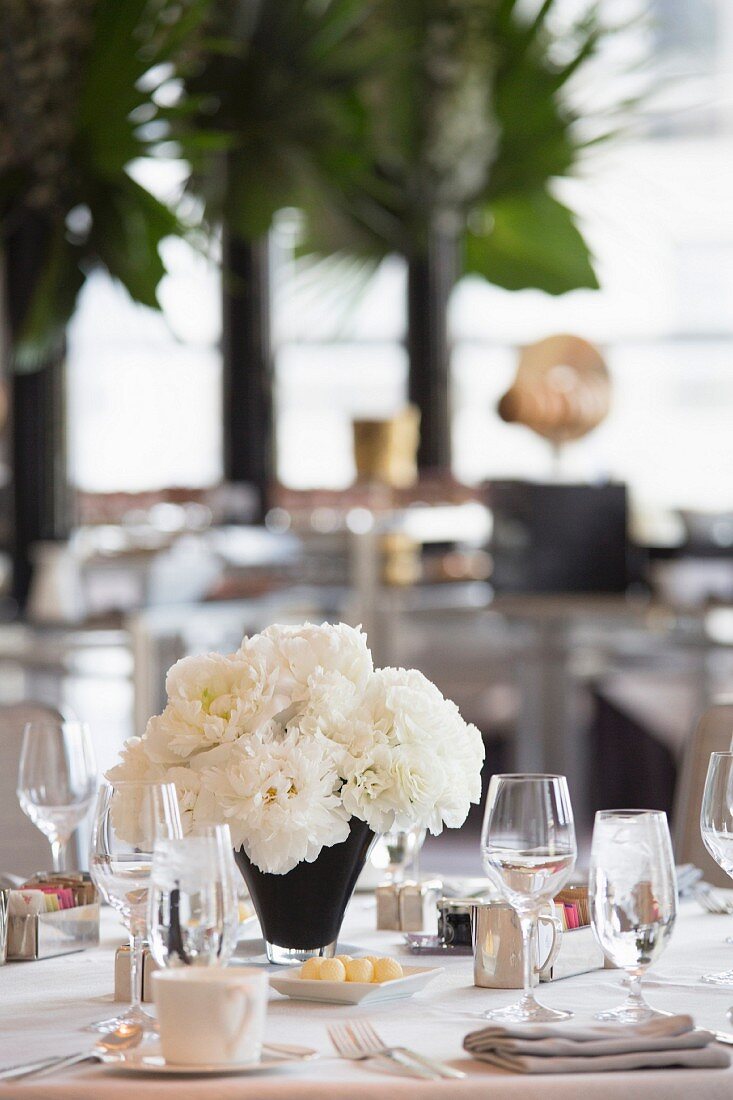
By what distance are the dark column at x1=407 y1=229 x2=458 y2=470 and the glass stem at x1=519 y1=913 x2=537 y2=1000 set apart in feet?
19.3

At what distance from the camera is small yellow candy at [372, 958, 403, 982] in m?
1.35

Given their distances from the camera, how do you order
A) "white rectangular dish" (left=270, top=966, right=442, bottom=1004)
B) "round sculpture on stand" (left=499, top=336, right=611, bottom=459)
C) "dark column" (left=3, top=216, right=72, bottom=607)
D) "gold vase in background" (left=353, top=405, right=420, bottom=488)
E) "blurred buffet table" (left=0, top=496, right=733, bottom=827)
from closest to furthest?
"white rectangular dish" (left=270, top=966, right=442, bottom=1004)
"blurred buffet table" (left=0, top=496, right=733, bottom=827)
"dark column" (left=3, top=216, right=72, bottom=607)
"round sculpture on stand" (left=499, top=336, right=611, bottom=459)
"gold vase in background" (left=353, top=405, right=420, bottom=488)

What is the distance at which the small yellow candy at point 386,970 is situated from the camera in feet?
4.42

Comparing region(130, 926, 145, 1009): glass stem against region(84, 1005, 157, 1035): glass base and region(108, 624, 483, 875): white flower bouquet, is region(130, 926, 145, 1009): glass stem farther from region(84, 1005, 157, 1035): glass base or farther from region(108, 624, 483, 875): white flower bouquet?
region(108, 624, 483, 875): white flower bouquet

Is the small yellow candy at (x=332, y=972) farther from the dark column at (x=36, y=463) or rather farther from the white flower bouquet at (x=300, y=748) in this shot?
the dark column at (x=36, y=463)

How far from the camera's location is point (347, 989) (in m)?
1.32

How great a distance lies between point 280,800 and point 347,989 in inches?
6.3

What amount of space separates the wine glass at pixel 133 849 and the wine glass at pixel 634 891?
1.09ft

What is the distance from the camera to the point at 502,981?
1.40m

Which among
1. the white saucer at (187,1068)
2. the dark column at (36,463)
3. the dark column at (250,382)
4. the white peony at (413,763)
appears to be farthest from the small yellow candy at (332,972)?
the dark column at (250,382)

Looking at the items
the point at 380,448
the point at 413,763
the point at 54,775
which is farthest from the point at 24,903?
the point at 380,448

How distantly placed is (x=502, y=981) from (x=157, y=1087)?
1.39 ft

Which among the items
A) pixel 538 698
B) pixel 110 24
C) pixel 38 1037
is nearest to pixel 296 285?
pixel 538 698

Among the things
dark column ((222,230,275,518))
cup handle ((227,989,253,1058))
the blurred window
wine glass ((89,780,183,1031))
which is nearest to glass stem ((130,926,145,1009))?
wine glass ((89,780,183,1031))
